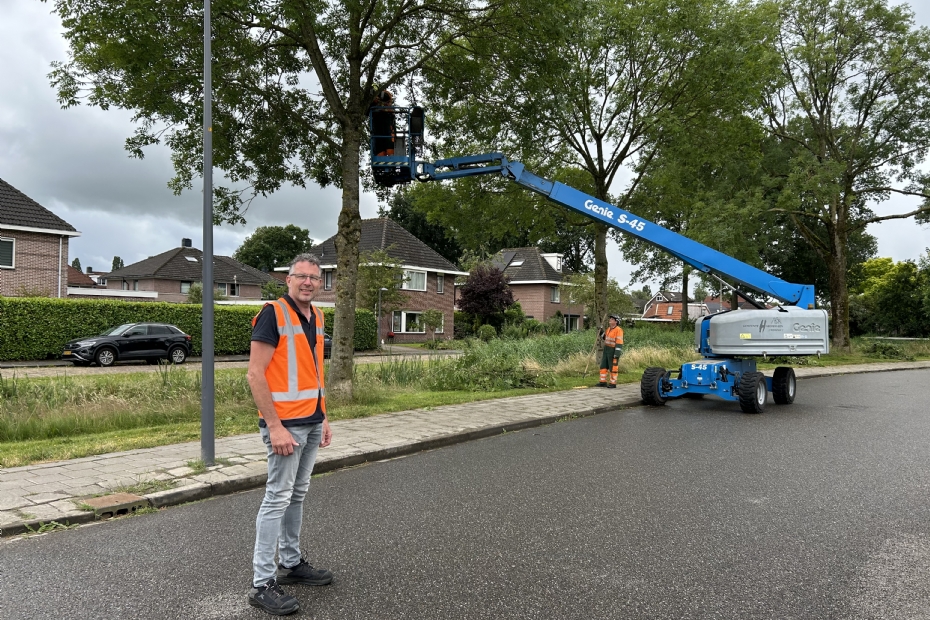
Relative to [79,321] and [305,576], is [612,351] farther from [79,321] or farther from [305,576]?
[79,321]

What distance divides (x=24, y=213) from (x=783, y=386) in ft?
93.5

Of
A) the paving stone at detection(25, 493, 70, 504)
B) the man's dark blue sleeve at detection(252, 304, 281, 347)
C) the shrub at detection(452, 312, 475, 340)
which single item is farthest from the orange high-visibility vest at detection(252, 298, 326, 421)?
the shrub at detection(452, 312, 475, 340)

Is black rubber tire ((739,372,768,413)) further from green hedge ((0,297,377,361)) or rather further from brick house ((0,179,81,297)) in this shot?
brick house ((0,179,81,297))

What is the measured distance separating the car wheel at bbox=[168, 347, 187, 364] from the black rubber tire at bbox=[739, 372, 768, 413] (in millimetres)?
18090

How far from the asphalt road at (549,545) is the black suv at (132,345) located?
16.4 meters

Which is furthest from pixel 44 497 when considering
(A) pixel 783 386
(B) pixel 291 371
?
(A) pixel 783 386

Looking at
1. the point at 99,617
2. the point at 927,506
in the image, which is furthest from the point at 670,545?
the point at 99,617

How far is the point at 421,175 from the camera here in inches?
409

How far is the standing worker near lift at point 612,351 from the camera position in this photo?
43.7 feet

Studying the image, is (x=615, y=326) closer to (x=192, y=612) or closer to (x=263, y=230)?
(x=192, y=612)

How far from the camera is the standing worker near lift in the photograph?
13312 mm

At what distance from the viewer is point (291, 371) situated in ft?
10.9

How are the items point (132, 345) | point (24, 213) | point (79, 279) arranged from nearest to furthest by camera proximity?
point (132, 345)
point (24, 213)
point (79, 279)

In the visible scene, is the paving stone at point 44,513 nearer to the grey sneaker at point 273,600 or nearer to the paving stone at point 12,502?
the paving stone at point 12,502
